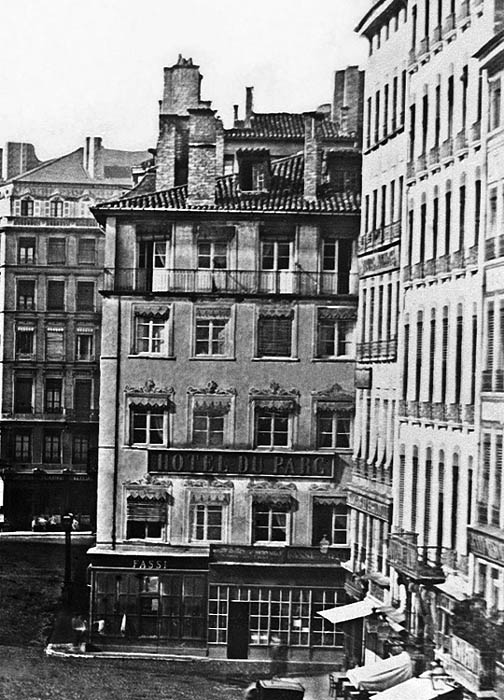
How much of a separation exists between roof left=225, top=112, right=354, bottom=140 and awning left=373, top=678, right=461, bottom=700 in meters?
7.86

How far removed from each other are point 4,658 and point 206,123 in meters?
7.63

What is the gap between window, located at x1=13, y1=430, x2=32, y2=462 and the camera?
23109 mm

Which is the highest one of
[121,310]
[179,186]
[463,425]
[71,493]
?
[179,186]

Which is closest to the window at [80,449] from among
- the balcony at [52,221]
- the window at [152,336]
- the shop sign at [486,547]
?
the window at [152,336]

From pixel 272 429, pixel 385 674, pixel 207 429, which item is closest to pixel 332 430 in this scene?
pixel 272 429

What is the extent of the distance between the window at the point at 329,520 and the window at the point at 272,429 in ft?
3.00

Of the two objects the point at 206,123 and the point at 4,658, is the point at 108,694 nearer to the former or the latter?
the point at 4,658

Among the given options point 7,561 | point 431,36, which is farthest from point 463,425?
point 7,561

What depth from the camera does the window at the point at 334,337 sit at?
1959 centimetres

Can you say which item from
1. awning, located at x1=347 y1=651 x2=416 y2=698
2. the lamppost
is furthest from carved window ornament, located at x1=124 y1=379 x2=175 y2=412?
awning, located at x1=347 y1=651 x2=416 y2=698

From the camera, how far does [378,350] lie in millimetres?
18016

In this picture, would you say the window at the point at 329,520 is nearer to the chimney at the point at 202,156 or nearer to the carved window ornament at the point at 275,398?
the carved window ornament at the point at 275,398

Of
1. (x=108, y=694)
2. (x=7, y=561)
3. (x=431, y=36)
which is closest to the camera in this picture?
(x=431, y=36)

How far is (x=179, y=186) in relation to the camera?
20797mm
